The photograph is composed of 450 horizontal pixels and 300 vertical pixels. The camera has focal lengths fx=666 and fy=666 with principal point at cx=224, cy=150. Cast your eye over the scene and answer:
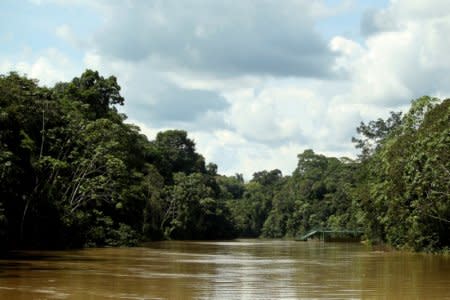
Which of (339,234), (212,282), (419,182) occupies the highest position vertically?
(419,182)

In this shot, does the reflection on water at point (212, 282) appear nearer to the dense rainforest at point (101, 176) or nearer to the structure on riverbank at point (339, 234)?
the dense rainforest at point (101, 176)

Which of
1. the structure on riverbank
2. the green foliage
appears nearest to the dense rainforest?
the green foliage

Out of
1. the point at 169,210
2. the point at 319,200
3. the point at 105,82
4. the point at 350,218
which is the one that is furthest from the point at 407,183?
the point at 319,200

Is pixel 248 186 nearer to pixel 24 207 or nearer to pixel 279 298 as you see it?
pixel 24 207

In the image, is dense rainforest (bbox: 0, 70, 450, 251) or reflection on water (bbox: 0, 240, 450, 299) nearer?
reflection on water (bbox: 0, 240, 450, 299)

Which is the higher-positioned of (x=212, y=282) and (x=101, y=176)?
(x=101, y=176)

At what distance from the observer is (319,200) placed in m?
117

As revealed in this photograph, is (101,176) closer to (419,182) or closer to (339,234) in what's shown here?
(419,182)

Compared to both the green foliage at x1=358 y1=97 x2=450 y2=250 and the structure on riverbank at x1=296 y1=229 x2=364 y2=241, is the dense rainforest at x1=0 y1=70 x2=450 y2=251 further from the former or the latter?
the structure on riverbank at x1=296 y1=229 x2=364 y2=241

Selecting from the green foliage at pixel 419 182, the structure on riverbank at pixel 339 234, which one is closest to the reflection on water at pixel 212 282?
the green foliage at pixel 419 182

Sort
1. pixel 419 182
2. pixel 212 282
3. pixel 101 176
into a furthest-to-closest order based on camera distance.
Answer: pixel 101 176, pixel 419 182, pixel 212 282

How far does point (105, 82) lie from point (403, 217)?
105 feet

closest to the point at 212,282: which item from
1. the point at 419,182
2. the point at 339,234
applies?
the point at 419,182

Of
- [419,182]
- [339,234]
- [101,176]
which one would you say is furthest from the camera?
[339,234]
